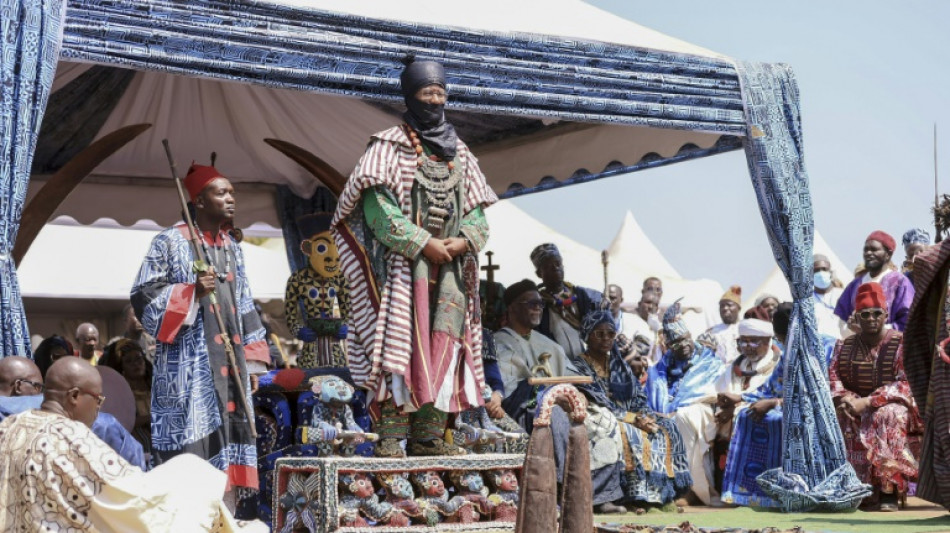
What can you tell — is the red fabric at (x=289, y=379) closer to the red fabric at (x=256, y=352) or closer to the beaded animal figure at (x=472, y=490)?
the red fabric at (x=256, y=352)

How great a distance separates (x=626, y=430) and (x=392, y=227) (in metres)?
3.77

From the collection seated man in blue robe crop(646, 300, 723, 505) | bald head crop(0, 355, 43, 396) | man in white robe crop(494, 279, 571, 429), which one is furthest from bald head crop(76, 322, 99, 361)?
bald head crop(0, 355, 43, 396)

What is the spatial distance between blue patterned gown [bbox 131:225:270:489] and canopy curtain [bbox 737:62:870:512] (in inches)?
163

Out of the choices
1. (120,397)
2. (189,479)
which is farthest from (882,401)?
(189,479)

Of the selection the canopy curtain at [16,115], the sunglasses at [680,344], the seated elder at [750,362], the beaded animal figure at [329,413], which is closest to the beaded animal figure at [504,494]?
the beaded animal figure at [329,413]

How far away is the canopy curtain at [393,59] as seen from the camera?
25.3 ft

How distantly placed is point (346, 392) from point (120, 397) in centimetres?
151

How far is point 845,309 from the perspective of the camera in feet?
42.5

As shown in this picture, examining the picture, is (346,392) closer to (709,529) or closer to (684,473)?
(709,529)

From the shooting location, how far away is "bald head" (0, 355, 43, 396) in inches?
279

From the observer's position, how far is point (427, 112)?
8.05m

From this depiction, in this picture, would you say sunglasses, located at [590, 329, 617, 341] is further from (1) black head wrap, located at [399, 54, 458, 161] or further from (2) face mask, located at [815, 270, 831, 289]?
(2) face mask, located at [815, 270, 831, 289]

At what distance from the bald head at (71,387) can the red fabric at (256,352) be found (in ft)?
8.67

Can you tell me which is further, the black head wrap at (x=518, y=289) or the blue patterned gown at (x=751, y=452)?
the blue patterned gown at (x=751, y=452)
